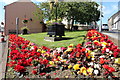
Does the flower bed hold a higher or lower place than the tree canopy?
lower

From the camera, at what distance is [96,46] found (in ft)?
13.0

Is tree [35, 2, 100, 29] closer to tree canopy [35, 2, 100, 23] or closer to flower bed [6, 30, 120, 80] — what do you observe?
tree canopy [35, 2, 100, 23]

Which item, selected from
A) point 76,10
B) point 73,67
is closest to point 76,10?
point 76,10

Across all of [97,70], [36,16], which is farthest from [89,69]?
[36,16]

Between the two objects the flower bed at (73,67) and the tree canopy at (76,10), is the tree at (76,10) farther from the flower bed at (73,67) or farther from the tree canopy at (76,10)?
the flower bed at (73,67)

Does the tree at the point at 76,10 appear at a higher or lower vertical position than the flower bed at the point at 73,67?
higher

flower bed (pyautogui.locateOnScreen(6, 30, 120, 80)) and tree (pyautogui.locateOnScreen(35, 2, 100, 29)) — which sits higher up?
tree (pyautogui.locateOnScreen(35, 2, 100, 29))

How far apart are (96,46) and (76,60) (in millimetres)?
1028

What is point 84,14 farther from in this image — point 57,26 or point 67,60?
point 67,60

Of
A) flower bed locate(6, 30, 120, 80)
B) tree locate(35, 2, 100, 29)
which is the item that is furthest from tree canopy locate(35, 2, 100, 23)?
flower bed locate(6, 30, 120, 80)

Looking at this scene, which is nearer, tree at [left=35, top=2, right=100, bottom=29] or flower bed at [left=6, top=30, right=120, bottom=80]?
flower bed at [left=6, top=30, right=120, bottom=80]

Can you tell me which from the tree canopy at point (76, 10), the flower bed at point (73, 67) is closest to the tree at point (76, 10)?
the tree canopy at point (76, 10)

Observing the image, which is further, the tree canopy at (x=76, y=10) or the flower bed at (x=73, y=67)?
the tree canopy at (x=76, y=10)

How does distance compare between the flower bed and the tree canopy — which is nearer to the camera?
the flower bed
